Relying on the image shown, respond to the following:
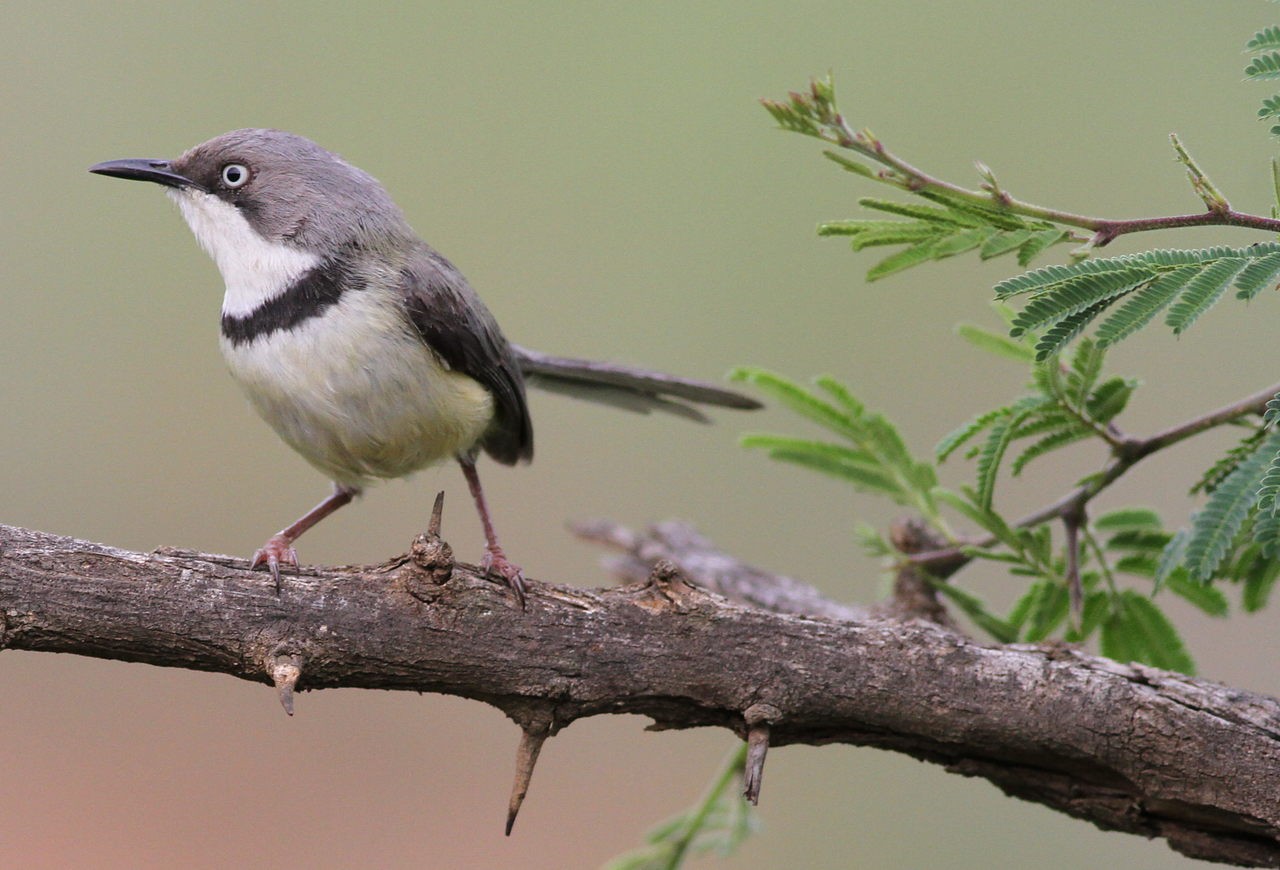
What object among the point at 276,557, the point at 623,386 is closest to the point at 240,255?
the point at 276,557

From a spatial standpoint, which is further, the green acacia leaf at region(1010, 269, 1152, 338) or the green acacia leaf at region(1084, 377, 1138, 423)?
the green acacia leaf at region(1084, 377, 1138, 423)

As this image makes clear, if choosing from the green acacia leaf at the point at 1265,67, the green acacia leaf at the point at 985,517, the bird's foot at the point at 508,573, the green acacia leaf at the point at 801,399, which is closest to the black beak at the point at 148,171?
the bird's foot at the point at 508,573

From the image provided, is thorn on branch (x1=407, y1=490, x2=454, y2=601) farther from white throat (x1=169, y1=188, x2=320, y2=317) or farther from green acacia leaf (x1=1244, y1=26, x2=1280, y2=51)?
green acacia leaf (x1=1244, y1=26, x2=1280, y2=51)

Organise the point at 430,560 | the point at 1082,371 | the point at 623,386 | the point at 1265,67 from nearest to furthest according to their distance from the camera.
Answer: the point at 1265,67, the point at 430,560, the point at 1082,371, the point at 623,386

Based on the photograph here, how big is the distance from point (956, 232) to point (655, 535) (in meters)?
2.94

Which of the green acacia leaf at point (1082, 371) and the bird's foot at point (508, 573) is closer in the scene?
the bird's foot at point (508, 573)

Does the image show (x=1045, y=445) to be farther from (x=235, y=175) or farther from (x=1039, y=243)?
(x=235, y=175)

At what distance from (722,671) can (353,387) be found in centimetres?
149

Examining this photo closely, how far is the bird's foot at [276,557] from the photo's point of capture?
112 inches

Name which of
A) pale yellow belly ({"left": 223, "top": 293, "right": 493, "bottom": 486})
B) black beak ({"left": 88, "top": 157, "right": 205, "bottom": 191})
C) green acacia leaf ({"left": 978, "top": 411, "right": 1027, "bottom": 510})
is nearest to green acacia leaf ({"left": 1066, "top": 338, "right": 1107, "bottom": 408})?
green acacia leaf ({"left": 978, "top": 411, "right": 1027, "bottom": 510})

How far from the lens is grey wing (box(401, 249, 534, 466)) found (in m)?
3.85

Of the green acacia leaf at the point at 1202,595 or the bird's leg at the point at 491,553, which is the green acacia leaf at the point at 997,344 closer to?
the green acacia leaf at the point at 1202,595

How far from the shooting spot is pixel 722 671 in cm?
306

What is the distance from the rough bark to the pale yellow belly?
83 centimetres
